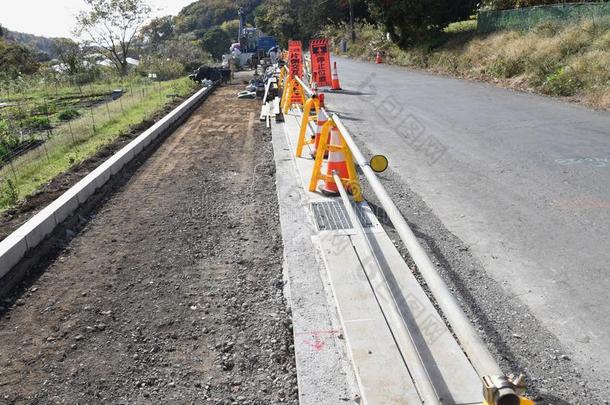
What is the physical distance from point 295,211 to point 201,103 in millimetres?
11905

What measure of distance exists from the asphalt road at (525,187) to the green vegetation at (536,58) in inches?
52.4

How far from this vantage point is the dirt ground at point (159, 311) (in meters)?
3.12

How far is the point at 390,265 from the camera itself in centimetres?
433

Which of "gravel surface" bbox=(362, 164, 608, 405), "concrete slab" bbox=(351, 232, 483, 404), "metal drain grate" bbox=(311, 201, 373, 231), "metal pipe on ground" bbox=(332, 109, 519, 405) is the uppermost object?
"metal pipe on ground" bbox=(332, 109, 519, 405)

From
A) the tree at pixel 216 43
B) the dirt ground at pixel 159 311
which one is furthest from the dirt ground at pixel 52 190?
the tree at pixel 216 43

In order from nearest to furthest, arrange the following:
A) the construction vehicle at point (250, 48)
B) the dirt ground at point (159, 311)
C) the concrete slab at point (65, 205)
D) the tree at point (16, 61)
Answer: the dirt ground at point (159, 311), the concrete slab at point (65, 205), the construction vehicle at point (250, 48), the tree at point (16, 61)

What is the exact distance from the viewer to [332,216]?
5.43 meters

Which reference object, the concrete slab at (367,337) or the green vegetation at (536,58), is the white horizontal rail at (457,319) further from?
the green vegetation at (536,58)

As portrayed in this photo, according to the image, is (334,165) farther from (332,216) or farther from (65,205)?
(65,205)

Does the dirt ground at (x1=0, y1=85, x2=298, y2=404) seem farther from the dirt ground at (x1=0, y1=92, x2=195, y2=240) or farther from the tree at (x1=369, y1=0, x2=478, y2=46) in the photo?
the tree at (x1=369, y1=0, x2=478, y2=46)

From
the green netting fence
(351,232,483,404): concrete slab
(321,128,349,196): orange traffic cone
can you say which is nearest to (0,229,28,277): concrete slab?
(351,232,483,404): concrete slab

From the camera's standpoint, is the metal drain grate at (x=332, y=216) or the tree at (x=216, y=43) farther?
the tree at (x=216, y=43)

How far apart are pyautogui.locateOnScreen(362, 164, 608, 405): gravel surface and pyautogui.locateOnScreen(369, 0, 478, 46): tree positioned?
2631 centimetres

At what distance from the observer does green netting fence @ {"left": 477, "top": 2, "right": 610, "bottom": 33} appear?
693 inches
